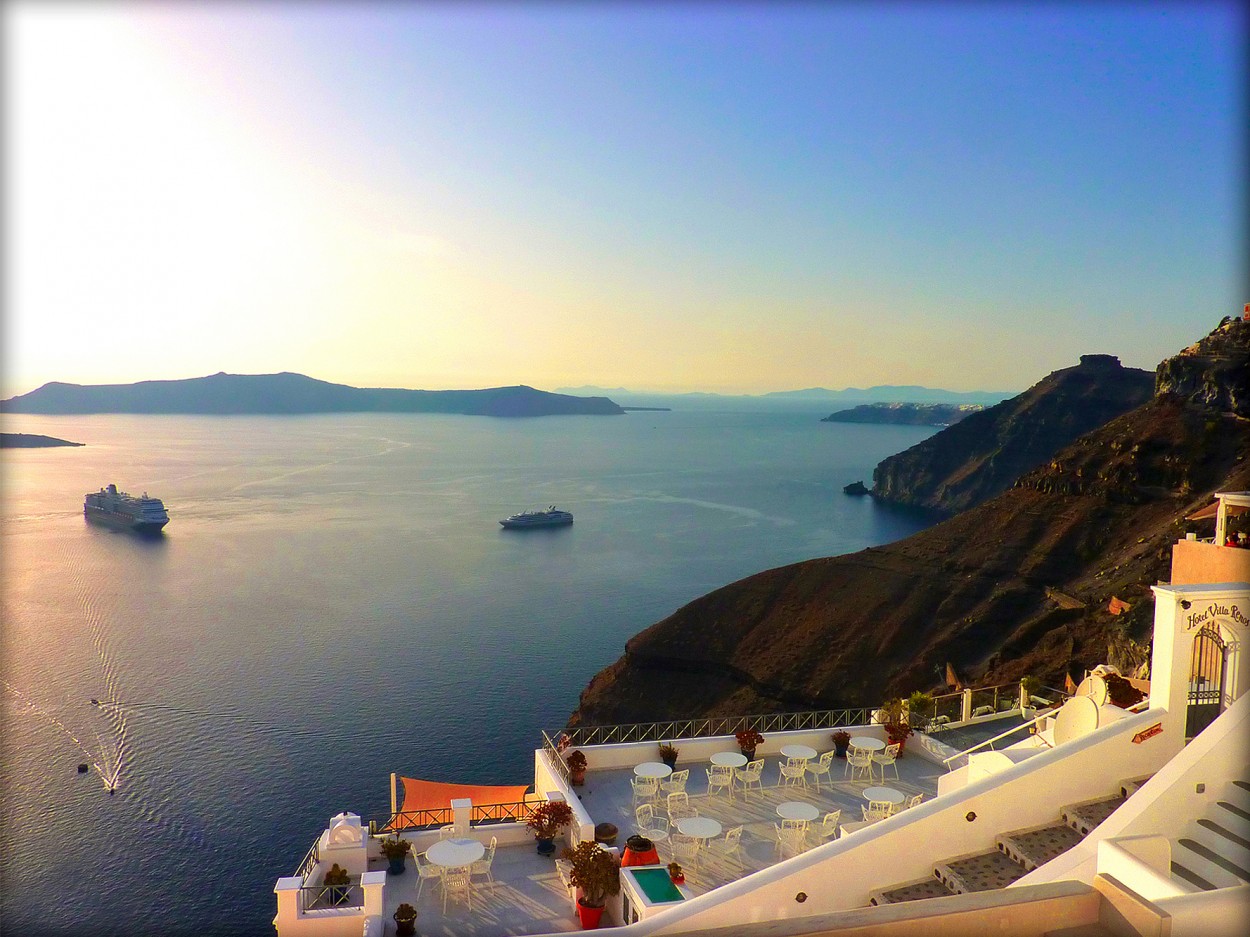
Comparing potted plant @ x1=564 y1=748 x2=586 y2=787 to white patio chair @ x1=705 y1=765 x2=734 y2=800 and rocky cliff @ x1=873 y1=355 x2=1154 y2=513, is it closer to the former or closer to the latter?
white patio chair @ x1=705 y1=765 x2=734 y2=800

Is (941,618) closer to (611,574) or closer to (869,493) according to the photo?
(611,574)

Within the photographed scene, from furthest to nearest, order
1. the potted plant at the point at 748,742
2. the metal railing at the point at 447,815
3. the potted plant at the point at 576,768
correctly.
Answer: the potted plant at the point at 748,742 → the potted plant at the point at 576,768 → the metal railing at the point at 447,815

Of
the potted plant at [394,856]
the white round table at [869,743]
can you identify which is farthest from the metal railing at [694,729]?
the potted plant at [394,856]

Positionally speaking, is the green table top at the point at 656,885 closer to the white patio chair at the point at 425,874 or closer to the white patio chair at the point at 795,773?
the white patio chair at the point at 425,874

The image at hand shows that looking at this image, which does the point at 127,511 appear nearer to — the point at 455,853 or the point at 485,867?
the point at 485,867

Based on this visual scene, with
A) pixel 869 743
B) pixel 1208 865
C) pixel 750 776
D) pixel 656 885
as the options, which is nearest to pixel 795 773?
pixel 750 776

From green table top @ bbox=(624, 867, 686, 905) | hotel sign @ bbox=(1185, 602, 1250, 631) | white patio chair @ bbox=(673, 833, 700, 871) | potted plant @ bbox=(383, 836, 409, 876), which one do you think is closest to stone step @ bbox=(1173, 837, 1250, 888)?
hotel sign @ bbox=(1185, 602, 1250, 631)
